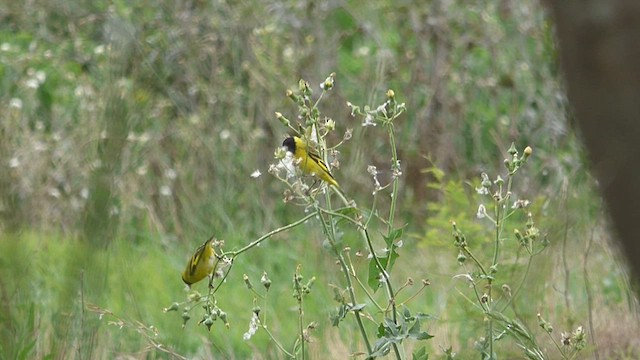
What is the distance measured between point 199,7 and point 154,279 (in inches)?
106

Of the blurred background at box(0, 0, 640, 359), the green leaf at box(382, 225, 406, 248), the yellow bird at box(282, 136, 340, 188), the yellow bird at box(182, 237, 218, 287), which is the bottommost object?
the blurred background at box(0, 0, 640, 359)

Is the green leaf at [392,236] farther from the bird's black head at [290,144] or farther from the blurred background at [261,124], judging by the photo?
the blurred background at [261,124]

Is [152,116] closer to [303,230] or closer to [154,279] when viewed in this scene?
[303,230]

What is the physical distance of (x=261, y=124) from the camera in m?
7.97

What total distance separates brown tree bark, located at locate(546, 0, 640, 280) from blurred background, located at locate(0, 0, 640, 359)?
3.55m

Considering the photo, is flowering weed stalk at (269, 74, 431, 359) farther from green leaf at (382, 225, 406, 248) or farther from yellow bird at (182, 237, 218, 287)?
yellow bird at (182, 237, 218, 287)

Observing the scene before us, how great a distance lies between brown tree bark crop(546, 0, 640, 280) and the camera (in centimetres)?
126

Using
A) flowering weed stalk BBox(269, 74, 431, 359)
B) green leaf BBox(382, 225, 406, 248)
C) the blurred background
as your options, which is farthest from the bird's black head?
the blurred background

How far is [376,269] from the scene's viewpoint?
9.42 ft

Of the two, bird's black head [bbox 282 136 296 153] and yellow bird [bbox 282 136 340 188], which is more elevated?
yellow bird [bbox 282 136 340 188]

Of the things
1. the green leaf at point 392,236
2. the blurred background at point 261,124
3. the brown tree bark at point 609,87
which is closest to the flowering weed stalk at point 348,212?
the green leaf at point 392,236

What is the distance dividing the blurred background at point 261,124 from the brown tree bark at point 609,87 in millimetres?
3550

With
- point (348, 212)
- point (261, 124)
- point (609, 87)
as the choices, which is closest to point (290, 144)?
point (348, 212)

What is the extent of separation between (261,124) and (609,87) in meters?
6.74
